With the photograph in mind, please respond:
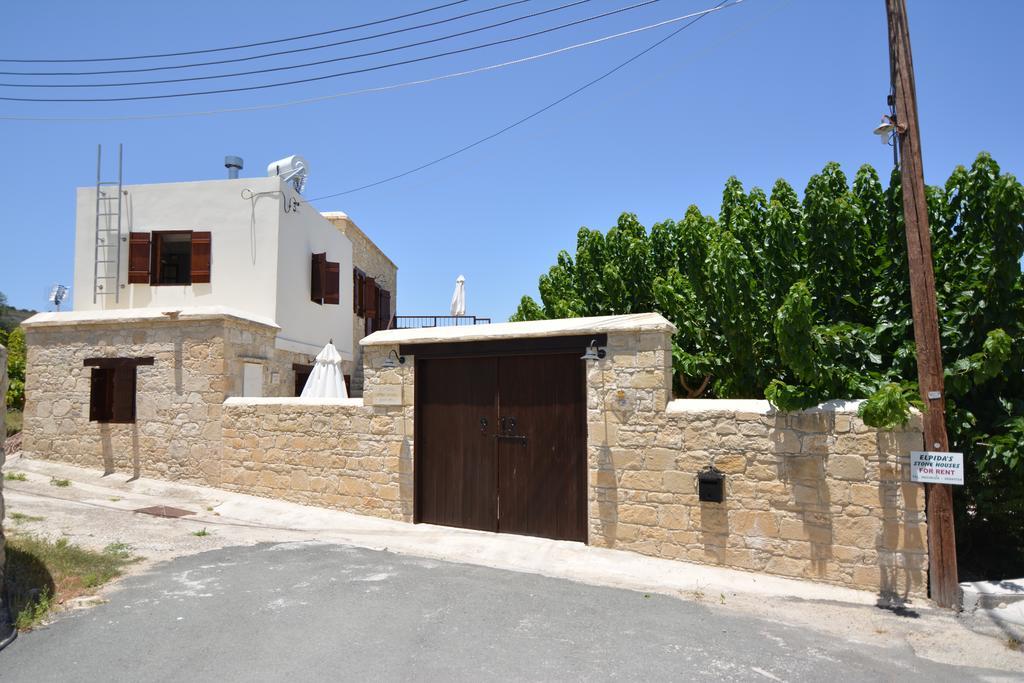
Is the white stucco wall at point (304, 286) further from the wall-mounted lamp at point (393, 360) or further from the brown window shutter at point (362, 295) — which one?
the wall-mounted lamp at point (393, 360)

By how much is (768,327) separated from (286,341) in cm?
974

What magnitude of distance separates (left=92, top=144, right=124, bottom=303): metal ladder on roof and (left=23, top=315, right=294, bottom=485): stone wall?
2.06 meters

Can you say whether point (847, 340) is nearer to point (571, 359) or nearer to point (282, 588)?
point (571, 359)

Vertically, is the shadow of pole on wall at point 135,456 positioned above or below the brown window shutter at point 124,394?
below

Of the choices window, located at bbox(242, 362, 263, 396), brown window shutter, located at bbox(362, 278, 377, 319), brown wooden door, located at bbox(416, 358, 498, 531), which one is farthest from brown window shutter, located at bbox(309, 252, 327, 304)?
brown wooden door, located at bbox(416, 358, 498, 531)

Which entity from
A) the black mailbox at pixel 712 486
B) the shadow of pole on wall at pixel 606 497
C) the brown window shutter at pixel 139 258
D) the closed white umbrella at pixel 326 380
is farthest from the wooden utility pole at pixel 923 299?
the brown window shutter at pixel 139 258

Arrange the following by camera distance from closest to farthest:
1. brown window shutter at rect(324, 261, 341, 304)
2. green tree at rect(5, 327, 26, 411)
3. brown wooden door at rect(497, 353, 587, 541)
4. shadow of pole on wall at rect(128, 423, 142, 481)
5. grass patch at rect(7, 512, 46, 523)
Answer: grass patch at rect(7, 512, 46, 523) → brown wooden door at rect(497, 353, 587, 541) → shadow of pole on wall at rect(128, 423, 142, 481) → brown window shutter at rect(324, 261, 341, 304) → green tree at rect(5, 327, 26, 411)

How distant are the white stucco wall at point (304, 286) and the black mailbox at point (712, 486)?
30.1 ft

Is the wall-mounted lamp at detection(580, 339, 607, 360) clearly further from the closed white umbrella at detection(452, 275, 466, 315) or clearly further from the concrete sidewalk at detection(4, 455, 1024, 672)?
the closed white umbrella at detection(452, 275, 466, 315)

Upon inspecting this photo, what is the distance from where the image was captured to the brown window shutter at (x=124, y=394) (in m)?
11.3

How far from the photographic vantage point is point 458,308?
14461mm

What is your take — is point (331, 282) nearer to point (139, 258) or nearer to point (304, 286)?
point (304, 286)

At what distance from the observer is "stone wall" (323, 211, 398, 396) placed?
18.6 meters

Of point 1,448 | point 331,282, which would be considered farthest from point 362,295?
point 1,448
